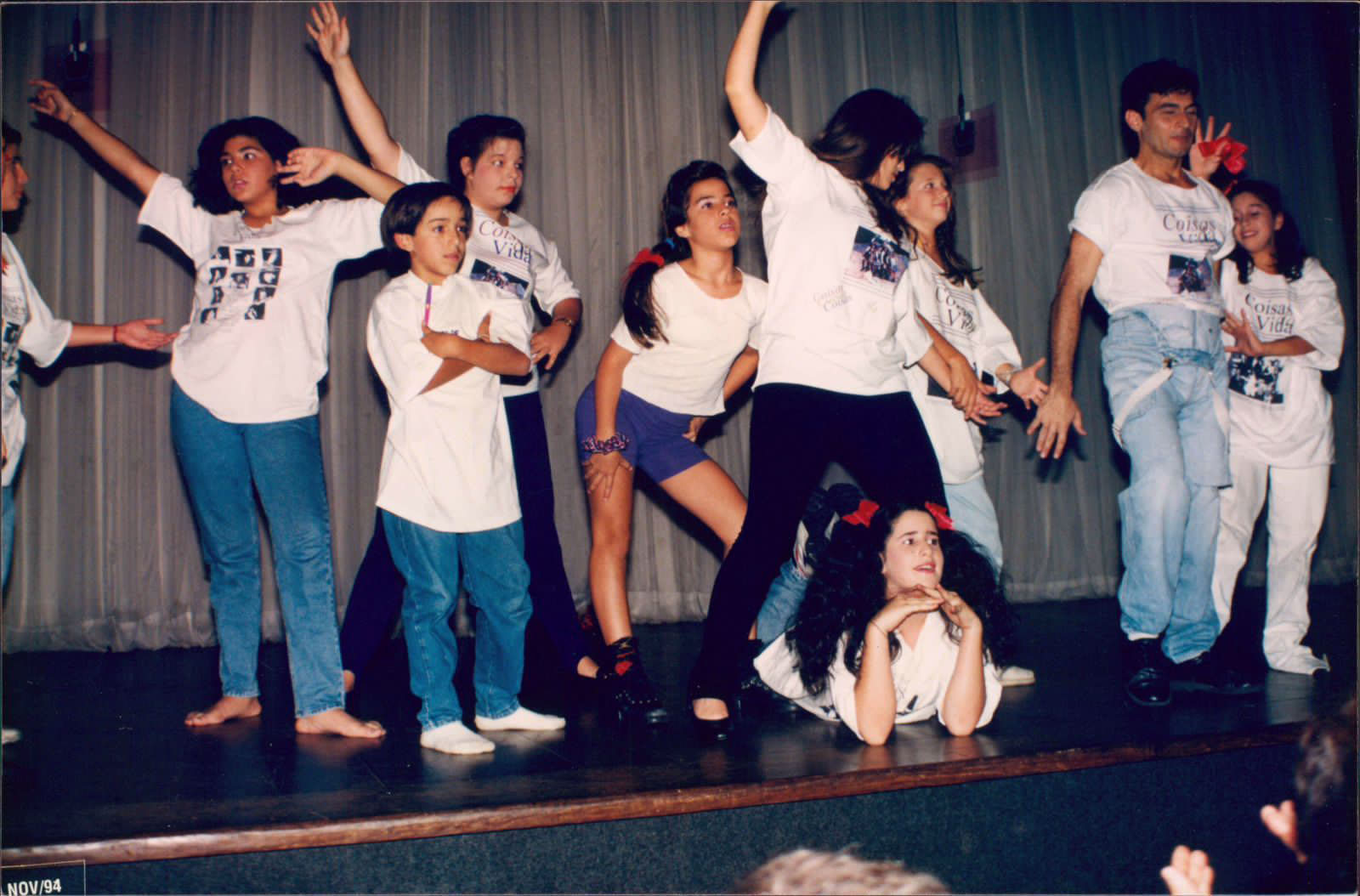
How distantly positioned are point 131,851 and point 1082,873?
1.64m

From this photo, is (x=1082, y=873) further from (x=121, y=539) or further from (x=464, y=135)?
(x=121, y=539)

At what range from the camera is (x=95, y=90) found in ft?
12.6

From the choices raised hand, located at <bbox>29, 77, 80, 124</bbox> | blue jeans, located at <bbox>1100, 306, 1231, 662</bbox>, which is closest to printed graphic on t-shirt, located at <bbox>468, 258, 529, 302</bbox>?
raised hand, located at <bbox>29, 77, 80, 124</bbox>

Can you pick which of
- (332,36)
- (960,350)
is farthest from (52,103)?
(960,350)

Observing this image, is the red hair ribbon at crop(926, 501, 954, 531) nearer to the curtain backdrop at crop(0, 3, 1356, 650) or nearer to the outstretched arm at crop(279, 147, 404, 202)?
the outstretched arm at crop(279, 147, 404, 202)

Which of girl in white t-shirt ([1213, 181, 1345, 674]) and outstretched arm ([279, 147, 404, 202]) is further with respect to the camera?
girl in white t-shirt ([1213, 181, 1345, 674])

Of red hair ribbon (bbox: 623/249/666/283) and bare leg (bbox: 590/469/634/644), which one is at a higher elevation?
red hair ribbon (bbox: 623/249/666/283)

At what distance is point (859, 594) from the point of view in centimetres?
253

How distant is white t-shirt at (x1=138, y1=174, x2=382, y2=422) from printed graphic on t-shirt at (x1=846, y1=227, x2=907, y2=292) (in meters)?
1.09

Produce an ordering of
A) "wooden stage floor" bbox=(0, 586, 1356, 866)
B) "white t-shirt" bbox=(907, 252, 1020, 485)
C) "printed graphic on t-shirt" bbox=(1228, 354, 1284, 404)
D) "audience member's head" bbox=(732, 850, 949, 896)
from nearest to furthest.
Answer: "wooden stage floor" bbox=(0, 586, 1356, 866)
"audience member's head" bbox=(732, 850, 949, 896)
"white t-shirt" bbox=(907, 252, 1020, 485)
"printed graphic on t-shirt" bbox=(1228, 354, 1284, 404)

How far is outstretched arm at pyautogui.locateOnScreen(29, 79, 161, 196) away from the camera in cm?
266

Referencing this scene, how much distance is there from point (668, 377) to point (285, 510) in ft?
3.03

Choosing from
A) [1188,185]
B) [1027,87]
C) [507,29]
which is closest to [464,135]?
[507,29]

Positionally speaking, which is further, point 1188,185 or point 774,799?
point 1188,185
